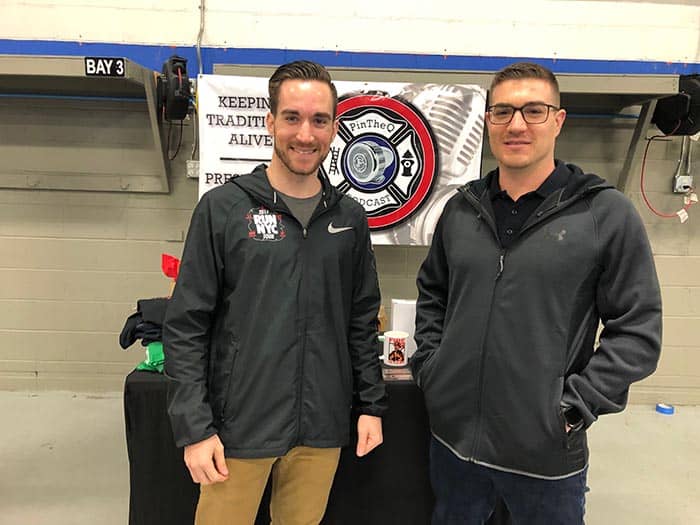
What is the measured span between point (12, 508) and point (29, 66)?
1.76m

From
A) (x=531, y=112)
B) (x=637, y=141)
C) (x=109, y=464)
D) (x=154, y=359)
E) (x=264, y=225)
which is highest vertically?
(x=637, y=141)

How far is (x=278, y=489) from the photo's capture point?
133 centimetres

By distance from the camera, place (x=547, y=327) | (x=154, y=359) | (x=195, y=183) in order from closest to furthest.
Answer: (x=547, y=327) → (x=154, y=359) → (x=195, y=183)

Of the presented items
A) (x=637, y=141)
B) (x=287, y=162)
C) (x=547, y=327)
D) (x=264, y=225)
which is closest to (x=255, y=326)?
(x=264, y=225)

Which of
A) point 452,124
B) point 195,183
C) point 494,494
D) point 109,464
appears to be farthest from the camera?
point 195,183

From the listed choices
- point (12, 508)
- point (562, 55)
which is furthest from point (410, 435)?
point (562, 55)

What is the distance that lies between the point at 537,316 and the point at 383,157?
65.1 inches

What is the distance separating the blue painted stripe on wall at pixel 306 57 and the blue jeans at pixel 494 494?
6.77 ft

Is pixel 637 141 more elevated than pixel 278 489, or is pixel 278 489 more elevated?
pixel 637 141

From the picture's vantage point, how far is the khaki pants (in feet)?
4.05

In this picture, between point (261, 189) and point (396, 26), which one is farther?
point (396, 26)

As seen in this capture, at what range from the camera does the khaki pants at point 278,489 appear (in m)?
1.23

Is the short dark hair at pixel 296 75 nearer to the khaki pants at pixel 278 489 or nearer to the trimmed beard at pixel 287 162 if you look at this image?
the trimmed beard at pixel 287 162

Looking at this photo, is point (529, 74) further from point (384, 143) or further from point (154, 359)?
point (384, 143)
